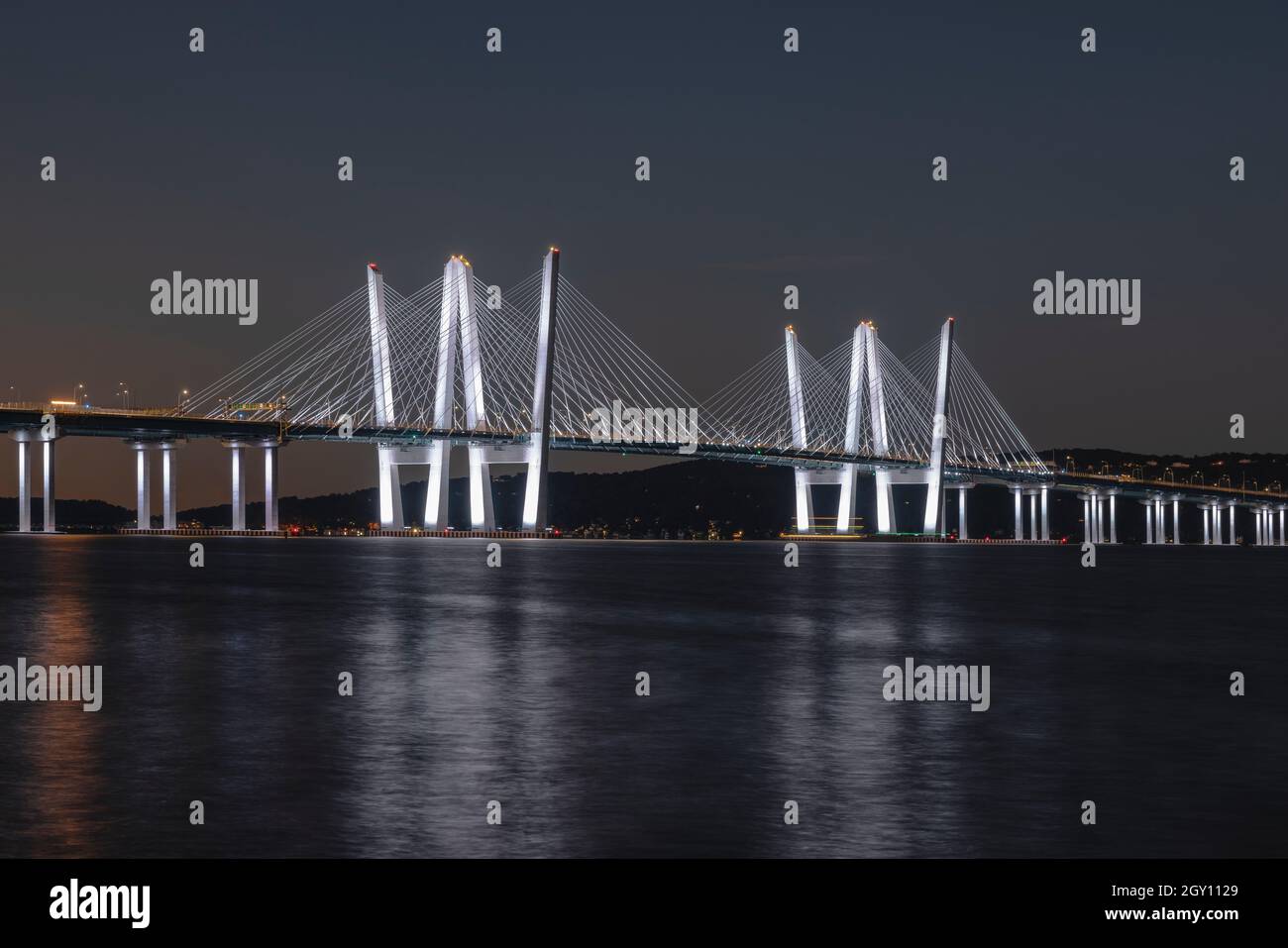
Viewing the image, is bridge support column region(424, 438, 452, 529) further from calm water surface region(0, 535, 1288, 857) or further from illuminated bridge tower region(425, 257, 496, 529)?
calm water surface region(0, 535, 1288, 857)

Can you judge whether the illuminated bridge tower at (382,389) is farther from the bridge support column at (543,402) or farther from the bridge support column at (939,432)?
the bridge support column at (939,432)

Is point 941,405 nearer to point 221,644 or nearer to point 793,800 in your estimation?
point 221,644

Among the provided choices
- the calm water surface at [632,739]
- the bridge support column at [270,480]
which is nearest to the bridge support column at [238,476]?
the bridge support column at [270,480]

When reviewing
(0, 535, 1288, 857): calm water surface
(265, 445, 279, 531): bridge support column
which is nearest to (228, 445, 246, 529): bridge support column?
(265, 445, 279, 531): bridge support column

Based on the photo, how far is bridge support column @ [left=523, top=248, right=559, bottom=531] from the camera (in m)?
110

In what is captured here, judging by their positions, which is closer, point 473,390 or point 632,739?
point 632,739

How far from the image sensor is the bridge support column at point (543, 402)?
110312mm

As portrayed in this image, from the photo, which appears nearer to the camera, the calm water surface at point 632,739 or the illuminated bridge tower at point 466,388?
the calm water surface at point 632,739

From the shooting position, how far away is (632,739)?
61.8 ft

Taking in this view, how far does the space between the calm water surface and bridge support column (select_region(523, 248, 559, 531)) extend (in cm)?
6539

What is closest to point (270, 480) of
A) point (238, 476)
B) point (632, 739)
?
point (238, 476)

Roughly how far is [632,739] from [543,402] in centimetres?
9200

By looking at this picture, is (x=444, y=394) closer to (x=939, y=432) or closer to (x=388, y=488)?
(x=388, y=488)

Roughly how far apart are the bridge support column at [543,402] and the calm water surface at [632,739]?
2575 inches
